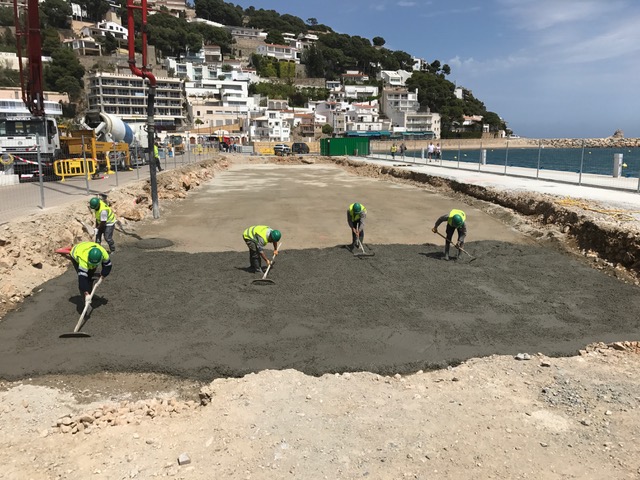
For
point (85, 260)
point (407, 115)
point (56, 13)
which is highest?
point (56, 13)

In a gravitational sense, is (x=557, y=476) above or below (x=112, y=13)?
below

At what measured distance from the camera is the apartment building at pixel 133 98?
89500 mm

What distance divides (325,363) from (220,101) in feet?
333

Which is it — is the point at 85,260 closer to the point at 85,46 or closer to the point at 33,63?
the point at 33,63

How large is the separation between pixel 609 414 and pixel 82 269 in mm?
6805

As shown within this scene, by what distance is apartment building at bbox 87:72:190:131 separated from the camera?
89500 millimetres

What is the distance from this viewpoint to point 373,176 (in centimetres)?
3122

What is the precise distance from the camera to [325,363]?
582 cm

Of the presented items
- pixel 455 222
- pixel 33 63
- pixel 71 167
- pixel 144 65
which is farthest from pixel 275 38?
pixel 455 222

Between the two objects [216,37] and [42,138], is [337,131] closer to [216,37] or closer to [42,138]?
[216,37]

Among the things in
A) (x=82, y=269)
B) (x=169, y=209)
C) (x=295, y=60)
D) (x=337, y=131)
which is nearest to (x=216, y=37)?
(x=295, y=60)

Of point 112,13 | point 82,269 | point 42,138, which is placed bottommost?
point 82,269

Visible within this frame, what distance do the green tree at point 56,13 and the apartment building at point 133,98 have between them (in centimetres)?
4090

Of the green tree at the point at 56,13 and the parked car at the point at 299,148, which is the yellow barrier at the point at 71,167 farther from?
the green tree at the point at 56,13
